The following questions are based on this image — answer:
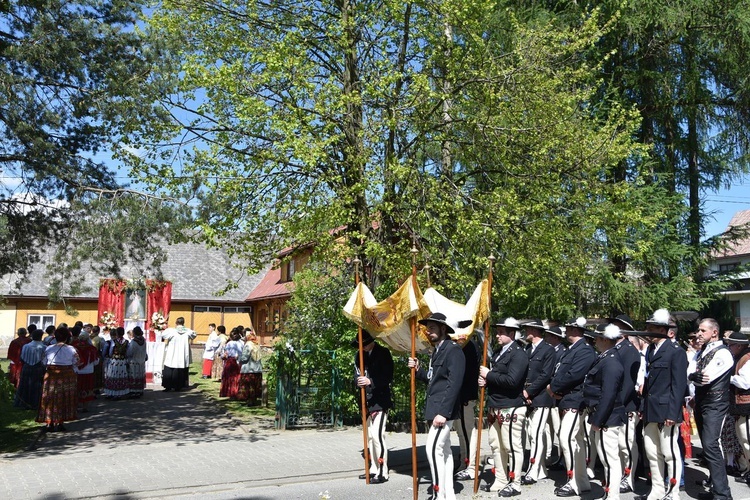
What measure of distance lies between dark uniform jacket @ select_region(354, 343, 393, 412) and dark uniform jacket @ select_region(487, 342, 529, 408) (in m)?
1.32

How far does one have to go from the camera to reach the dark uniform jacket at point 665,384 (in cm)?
748

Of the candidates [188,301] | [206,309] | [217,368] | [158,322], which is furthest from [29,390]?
[206,309]

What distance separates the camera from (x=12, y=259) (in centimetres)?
1266

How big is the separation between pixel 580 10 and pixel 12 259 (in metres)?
14.8

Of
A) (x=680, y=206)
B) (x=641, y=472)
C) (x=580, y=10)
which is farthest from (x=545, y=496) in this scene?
(x=580, y=10)

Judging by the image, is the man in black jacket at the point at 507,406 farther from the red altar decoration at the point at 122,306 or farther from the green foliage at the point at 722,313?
the red altar decoration at the point at 122,306

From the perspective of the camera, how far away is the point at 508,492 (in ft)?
25.9

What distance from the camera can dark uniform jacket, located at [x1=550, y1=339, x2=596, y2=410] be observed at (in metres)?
8.08

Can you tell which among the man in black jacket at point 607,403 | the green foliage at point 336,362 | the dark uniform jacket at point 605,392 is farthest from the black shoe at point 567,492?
the green foliage at point 336,362

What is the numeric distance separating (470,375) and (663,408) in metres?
2.40

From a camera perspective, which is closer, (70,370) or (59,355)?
(59,355)

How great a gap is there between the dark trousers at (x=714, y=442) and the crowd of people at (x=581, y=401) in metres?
0.01

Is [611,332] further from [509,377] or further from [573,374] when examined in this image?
[509,377]

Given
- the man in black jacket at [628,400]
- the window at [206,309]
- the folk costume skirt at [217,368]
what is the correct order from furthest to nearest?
the window at [206,309]
the folk costume skirt at [217,368]
the man in black jacket at [628,400]
